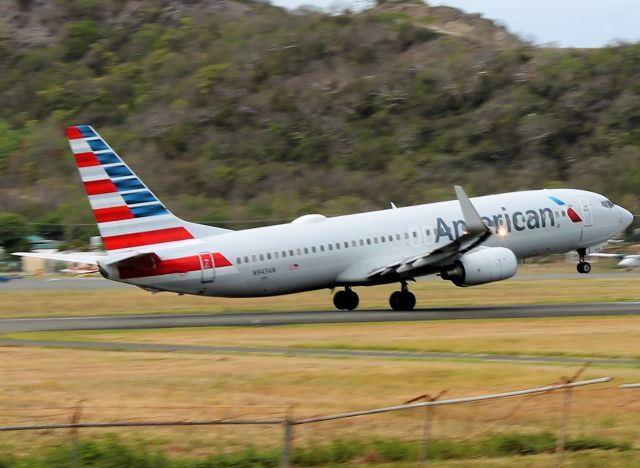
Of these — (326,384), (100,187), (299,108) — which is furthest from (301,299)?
(299,108)

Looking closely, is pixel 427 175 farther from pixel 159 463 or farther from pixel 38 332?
pixel 159 463

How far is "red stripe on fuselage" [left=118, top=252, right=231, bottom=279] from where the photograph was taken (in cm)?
4278

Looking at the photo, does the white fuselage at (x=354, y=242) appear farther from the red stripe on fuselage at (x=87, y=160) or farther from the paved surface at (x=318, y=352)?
the paved surface at (x=318, y=352)

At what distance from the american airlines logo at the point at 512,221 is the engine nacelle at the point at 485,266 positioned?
70.6 inches

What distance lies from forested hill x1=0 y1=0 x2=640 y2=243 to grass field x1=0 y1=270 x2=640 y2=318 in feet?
127

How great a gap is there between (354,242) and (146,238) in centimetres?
853

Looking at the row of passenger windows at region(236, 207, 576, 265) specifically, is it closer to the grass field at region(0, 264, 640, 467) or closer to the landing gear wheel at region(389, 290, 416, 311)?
the landing gear wheel at region(389, 290, 416, 311)

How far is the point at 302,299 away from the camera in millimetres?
54719

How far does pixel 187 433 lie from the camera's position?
1942 cm

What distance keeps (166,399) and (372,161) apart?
94.5 metres

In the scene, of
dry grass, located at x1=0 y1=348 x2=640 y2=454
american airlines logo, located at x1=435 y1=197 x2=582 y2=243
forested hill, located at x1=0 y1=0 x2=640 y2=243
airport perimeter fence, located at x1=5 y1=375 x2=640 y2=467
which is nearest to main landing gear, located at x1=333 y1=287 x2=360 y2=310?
american airlines logo, located at x1=435 y1=197 x2=582 y2=243

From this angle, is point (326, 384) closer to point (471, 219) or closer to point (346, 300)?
point (471, 219)

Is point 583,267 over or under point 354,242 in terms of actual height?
under

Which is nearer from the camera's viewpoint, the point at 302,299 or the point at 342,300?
the point at 342,300
